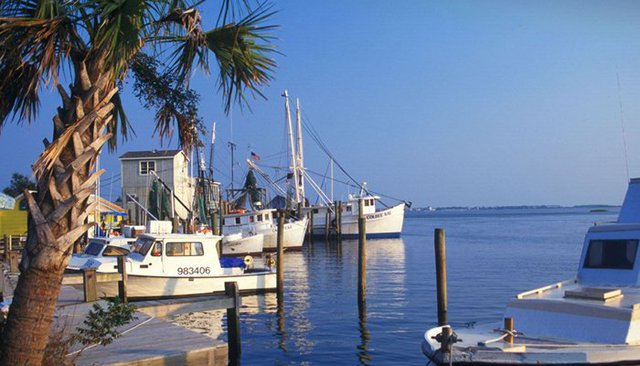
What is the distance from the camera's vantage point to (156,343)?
1002 cm

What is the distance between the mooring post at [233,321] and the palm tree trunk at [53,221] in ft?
17.5

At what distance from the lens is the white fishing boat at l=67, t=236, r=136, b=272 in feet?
69.5

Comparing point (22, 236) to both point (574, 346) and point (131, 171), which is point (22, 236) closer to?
point (131, 171)

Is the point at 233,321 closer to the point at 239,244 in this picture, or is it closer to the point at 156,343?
the point at 156,343

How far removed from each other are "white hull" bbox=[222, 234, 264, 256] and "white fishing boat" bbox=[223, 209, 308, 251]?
542 cm

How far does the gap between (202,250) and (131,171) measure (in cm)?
3062

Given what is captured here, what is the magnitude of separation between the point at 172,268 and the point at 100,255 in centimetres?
302

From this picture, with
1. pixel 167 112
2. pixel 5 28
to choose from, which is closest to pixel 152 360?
pixel 167 112

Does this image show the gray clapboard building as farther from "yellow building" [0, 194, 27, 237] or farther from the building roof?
"yellow building" [0, 194, 27, 237]

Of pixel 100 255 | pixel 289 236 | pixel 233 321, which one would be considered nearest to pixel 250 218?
pixel 289 236

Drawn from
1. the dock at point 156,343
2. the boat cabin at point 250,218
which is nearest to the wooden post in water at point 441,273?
the dock at point 156,343

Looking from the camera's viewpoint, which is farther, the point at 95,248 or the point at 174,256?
the point at 95,248

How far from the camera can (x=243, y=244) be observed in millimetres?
43656

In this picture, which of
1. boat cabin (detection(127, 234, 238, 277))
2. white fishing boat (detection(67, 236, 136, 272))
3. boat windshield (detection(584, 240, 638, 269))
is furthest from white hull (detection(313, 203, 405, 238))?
boat windshield (detection(584, 240, 638, 269))
